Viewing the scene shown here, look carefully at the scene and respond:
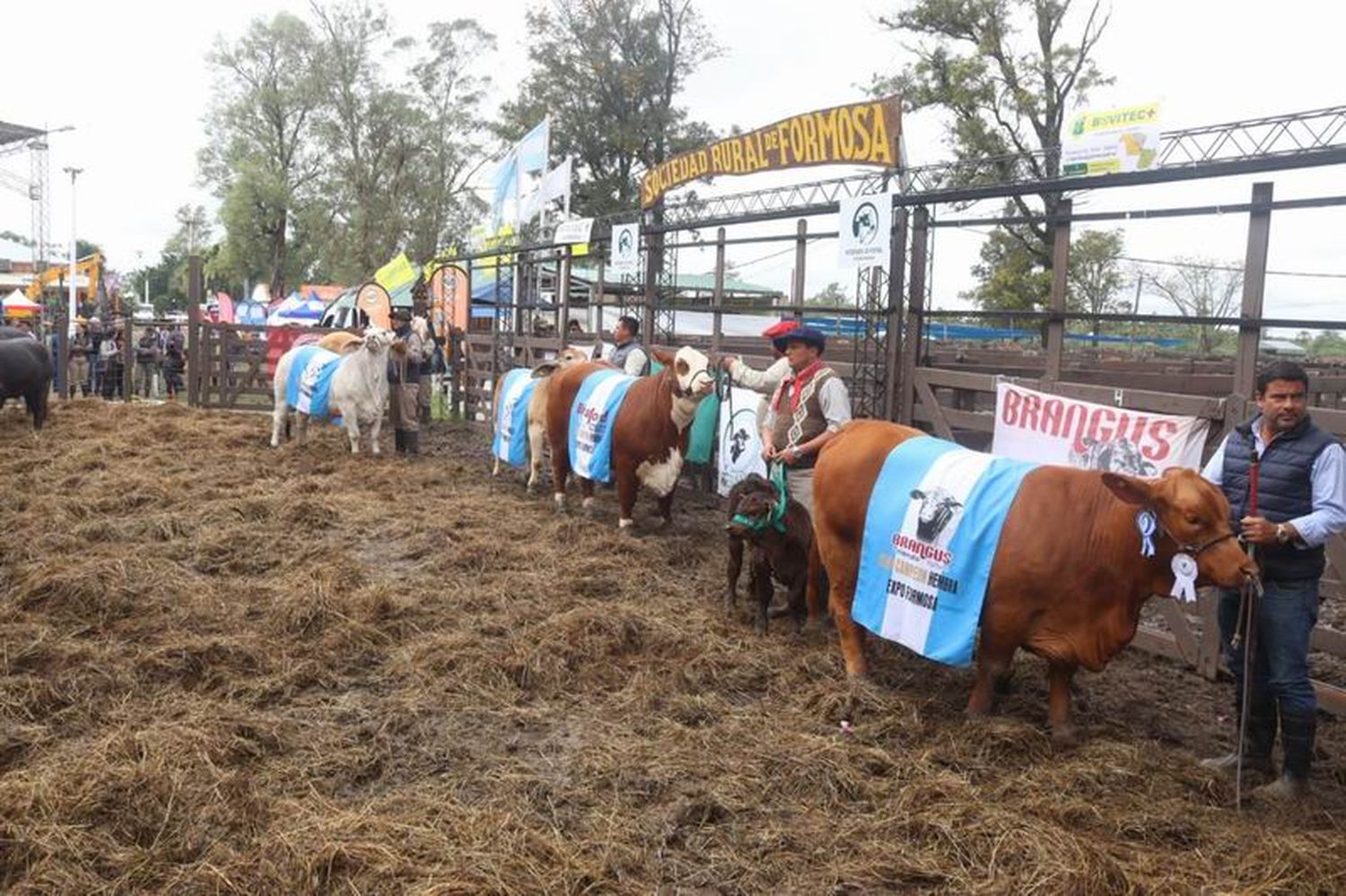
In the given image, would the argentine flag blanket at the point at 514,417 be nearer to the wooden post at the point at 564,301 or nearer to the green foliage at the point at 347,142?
the wooden post at the point at 564,301

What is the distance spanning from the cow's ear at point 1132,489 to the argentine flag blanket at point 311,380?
31.2ft

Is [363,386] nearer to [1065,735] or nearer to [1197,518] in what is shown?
[1065,735]

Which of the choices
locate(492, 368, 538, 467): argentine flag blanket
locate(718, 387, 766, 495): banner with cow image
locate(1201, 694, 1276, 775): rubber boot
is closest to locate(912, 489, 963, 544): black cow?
locate(1201, 694, 1276, 775): rubber boot

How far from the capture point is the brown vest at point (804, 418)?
5.36 meters

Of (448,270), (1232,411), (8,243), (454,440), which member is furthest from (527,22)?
(8,243)

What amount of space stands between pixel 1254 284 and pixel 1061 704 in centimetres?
226

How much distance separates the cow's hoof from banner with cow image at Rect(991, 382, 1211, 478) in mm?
1477

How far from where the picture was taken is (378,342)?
11242mm

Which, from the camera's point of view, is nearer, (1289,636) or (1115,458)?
(1289,636)

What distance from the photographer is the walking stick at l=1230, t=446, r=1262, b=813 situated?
11.5 feet

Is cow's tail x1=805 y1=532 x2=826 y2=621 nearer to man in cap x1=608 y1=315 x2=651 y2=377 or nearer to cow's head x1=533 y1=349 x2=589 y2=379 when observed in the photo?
man in cap x1=608 y1=315 x2=651 y2=377

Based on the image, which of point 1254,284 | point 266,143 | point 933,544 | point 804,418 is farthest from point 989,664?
point 266,143

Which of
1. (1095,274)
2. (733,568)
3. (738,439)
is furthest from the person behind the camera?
(1095,274)

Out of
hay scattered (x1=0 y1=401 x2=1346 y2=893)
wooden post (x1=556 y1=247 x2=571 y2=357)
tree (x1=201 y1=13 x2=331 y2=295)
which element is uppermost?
tree (x1=201 y1=13 x2=331 y2=295)
